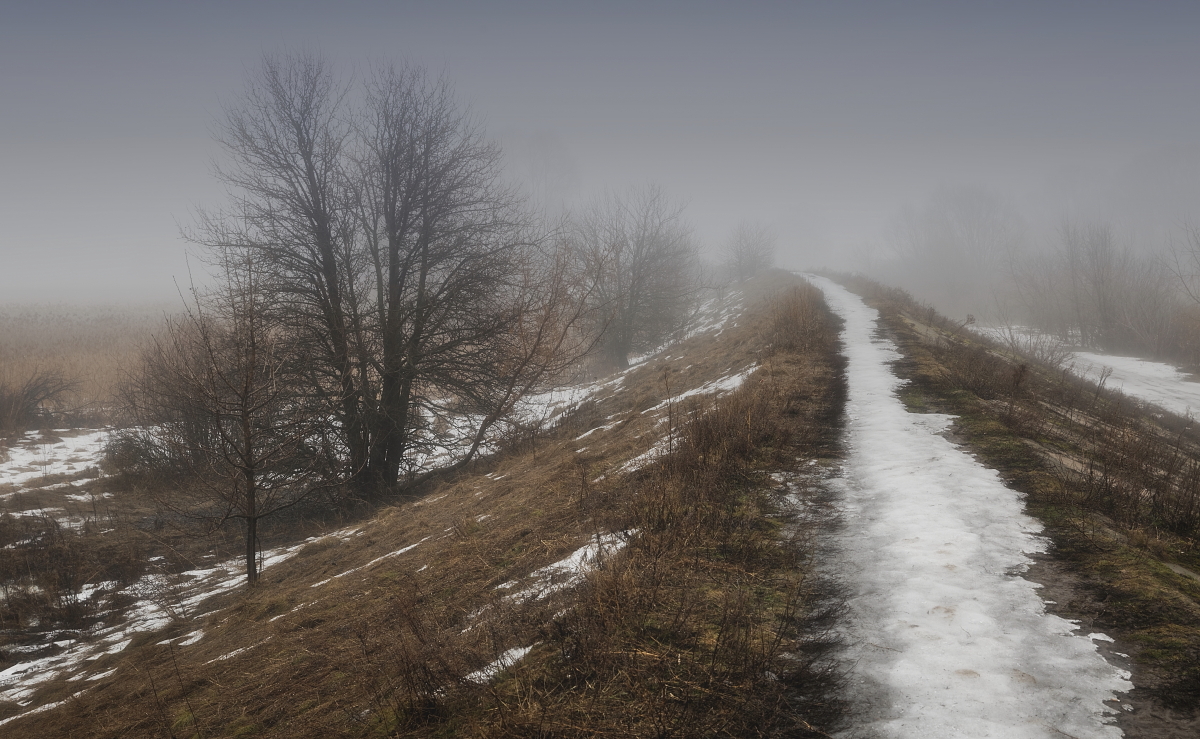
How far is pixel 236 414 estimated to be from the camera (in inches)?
333

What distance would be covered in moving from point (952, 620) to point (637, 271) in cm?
2367

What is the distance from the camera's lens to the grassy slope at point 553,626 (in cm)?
270

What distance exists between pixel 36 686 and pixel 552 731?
693cm

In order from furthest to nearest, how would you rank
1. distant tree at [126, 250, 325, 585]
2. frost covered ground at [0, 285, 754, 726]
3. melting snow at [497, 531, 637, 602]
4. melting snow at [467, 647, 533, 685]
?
1. distant tree at [126, 250, 325, 585]
2. frost covered ground at [0, 285, 754, 726]
3. melting snow at [497, 531, 637, 602]
4. melting snow at [467, 647, 533, 685]

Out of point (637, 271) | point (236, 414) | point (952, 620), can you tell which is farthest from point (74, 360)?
point (952, 620)

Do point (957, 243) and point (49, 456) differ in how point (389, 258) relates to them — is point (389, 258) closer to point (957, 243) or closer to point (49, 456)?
point (49, 456)

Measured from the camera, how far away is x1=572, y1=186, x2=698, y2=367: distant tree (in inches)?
1003

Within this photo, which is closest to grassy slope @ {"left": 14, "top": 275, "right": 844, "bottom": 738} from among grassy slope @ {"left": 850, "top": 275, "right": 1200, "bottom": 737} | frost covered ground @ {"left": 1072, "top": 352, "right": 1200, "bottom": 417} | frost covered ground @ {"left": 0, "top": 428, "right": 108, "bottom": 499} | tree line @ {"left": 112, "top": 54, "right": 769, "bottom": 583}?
grassy slope @ {"left": 850, "top": 275, "right": 1200, "bottom": 737}

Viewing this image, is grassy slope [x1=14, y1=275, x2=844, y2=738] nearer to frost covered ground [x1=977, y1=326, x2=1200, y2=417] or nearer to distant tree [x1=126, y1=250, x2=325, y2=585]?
distant tree [x1=126, y1=250, x2=325, y2=585]

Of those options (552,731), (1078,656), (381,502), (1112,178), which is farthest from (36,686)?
(1112,178)

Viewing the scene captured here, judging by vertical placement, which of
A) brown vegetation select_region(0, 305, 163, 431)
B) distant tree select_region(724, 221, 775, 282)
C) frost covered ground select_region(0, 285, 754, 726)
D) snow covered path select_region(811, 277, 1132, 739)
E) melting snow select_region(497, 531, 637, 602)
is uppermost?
distant tree select_region(724, 221, 775, 282)

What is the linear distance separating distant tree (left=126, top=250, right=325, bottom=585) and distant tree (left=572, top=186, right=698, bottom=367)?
1476 cm

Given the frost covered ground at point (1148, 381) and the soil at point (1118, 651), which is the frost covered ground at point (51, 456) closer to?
the soil at point (1118, 651)

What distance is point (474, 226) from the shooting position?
12.4m
